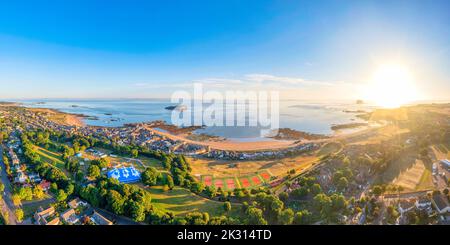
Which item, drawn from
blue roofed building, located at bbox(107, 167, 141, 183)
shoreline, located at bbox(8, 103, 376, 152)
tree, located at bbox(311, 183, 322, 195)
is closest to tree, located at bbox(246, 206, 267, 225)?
tree, located at bbox(311, 183, 322, 195)

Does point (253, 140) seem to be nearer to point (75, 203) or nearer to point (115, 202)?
point (115, 202)

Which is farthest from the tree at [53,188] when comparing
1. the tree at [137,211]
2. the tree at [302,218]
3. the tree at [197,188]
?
the tree at [302,218]

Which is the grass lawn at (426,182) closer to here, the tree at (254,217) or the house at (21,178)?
the tree at (254,217)

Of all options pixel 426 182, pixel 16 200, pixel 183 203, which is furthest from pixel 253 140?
pixel 16 200

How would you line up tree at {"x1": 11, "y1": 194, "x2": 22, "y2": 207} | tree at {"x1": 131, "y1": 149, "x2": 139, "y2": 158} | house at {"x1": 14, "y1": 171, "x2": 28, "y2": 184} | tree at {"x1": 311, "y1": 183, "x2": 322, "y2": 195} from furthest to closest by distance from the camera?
tree at {"x1": 131, "y1": 149, "x2": 139, "y2": 158}, house at {"x1": 14, "y1": 171, "x2": 28, "y2": 184}, tree at {"x1": 311, "y1": 183, "x2": 322, "y2": 195}, tree at {"x1": 11, "y1": 194, "x2": 22, "y2": 207}

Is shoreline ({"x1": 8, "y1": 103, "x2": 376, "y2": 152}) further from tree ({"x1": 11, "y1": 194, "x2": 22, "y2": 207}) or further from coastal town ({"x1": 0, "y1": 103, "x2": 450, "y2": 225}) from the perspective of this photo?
tree ({"x1": 11, "y1": 194, "x2": 22, "y2": 207})
